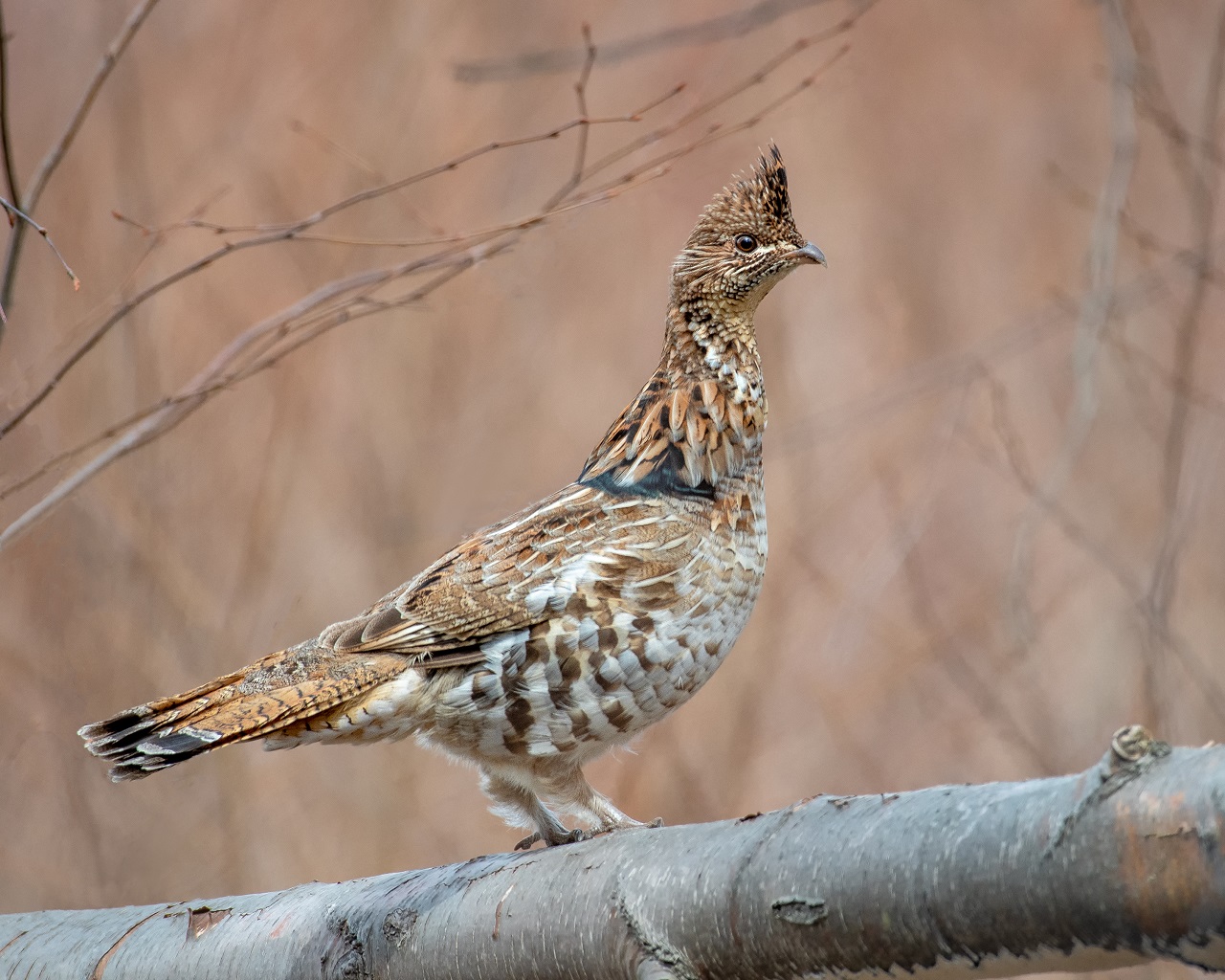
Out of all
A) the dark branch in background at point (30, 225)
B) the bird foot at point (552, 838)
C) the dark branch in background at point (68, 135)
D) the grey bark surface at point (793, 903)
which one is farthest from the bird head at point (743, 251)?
the grey bark surface at point (793, 903)

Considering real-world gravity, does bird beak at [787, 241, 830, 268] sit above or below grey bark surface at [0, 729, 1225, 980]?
above

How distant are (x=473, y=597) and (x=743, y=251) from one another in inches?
55.5

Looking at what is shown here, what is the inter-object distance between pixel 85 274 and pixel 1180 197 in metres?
7.98

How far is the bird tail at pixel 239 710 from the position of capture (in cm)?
305

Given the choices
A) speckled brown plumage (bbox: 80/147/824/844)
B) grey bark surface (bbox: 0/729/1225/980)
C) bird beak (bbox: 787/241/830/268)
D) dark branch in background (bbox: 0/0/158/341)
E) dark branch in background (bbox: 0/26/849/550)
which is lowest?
grey bark surface (bbox: 0/729/1225/980)

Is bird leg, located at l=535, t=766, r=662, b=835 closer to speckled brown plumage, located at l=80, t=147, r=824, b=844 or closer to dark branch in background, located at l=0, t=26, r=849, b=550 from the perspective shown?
speckled brown plumage, located at l=80, t=147, r=824, b=844

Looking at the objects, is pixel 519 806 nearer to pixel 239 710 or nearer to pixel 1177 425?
pixel 239 710

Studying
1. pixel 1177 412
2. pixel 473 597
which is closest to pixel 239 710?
pixel 473 597

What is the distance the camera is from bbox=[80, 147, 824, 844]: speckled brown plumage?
3.48 meters

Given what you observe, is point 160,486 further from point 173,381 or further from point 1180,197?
point 1180,197

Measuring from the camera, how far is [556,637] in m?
3.56

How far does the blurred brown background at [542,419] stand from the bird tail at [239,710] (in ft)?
5.43

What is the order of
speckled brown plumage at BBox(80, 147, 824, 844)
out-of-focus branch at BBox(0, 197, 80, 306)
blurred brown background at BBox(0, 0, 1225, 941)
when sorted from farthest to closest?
blurred brown background at BBox(0, 0, 1225, 941)
speckled brown plumage at BBox(80, 147, 824, 844)
out-of-focus branch at BBox(0, 197, 80, 306)

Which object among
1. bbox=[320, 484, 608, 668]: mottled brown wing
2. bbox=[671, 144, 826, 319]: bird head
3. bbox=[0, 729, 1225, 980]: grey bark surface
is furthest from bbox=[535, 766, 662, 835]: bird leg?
bbox=[671, 144, 826, 319]: bird head
